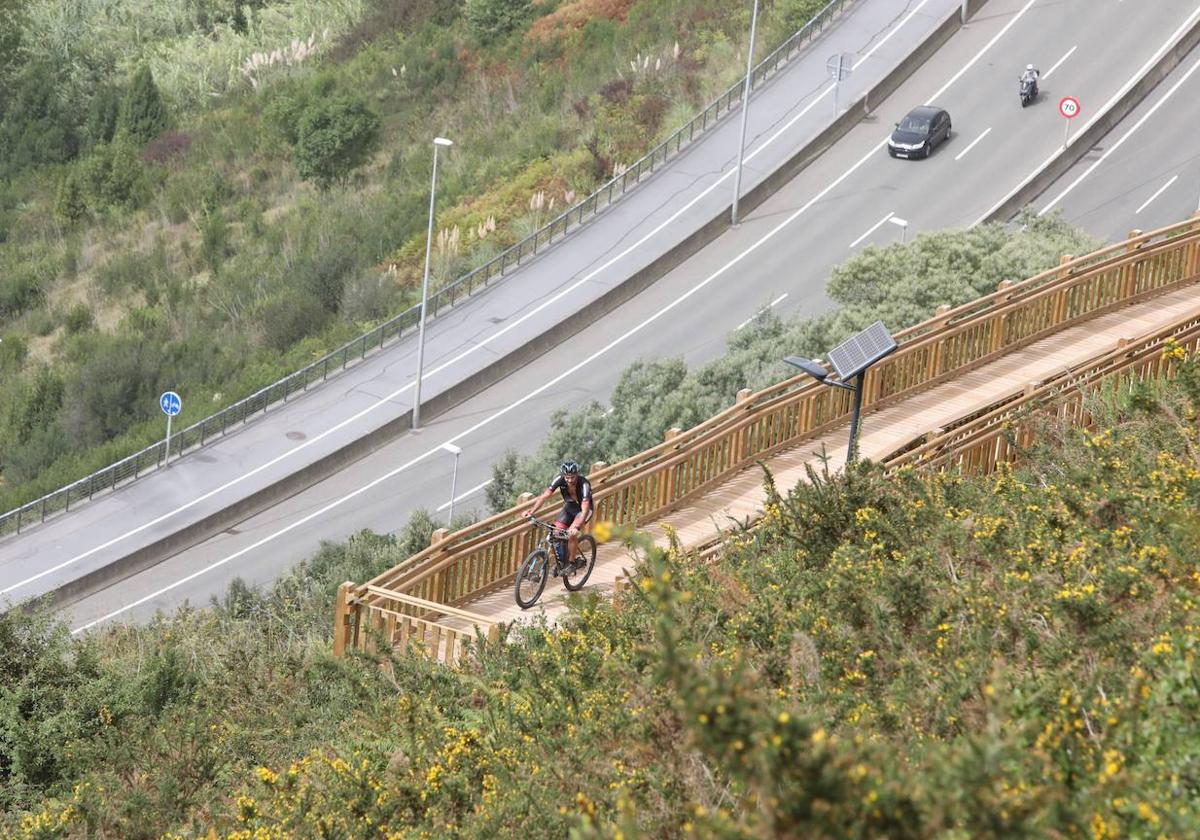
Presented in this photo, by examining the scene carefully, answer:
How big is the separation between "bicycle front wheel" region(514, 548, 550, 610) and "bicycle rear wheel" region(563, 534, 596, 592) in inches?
10.6

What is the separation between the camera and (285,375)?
45.7 meters

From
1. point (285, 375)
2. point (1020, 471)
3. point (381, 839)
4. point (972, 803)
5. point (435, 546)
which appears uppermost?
point (285, 375)

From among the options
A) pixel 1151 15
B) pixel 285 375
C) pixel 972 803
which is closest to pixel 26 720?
pixel 972 803

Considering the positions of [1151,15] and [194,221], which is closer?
[1151,15]

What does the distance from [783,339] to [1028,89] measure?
2048 centimetres

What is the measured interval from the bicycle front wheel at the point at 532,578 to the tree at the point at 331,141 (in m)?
45.4

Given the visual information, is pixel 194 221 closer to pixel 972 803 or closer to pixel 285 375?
pixel 285 375

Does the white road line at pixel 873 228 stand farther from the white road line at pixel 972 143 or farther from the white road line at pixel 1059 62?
the white road line at pixel 1059 62

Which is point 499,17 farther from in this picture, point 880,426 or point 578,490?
point 578,490

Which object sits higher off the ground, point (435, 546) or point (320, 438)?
point (320, 438)

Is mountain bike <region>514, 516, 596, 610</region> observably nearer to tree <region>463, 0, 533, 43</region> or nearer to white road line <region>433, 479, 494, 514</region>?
white road line <region>433, 479, 494, 514</region>

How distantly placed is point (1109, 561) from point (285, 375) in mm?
37237

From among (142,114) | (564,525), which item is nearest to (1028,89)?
(564,525)

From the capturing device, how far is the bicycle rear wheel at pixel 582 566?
16.4m
